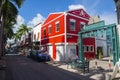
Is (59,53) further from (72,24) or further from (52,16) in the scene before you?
(52,16)

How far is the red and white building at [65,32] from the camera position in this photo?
3038 centimetres

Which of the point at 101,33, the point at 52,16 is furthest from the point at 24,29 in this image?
the point at 101,33

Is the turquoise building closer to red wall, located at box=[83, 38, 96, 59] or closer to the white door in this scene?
the white door

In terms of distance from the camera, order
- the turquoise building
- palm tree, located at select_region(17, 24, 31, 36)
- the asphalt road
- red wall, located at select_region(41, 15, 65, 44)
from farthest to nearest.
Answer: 1. palm tree, located at select_region(17, 24, 31, 36)
2. red wall, located at select_region(41, 15, 65, 44)
3. the turquoise building
4. the asphalt road

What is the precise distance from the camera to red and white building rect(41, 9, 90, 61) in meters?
30.4

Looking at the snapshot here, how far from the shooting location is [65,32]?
1193 inches

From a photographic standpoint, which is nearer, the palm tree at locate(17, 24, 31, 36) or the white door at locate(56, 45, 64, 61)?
the white door at locate(56, 45, 64, 61)

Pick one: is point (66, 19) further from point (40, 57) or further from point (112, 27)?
point (112, 27)

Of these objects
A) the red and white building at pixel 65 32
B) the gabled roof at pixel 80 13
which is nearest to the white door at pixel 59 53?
the red and white building at pixel 65 32

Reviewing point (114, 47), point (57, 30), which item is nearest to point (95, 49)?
point (57, 30)

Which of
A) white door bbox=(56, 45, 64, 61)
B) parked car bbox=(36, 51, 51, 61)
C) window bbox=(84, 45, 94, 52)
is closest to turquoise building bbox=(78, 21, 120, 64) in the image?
white door bbox=(56, 45, 64, 61)

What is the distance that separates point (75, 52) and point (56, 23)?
6260mm

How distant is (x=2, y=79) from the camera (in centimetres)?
1416

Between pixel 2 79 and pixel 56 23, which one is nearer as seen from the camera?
pixel 2 79
